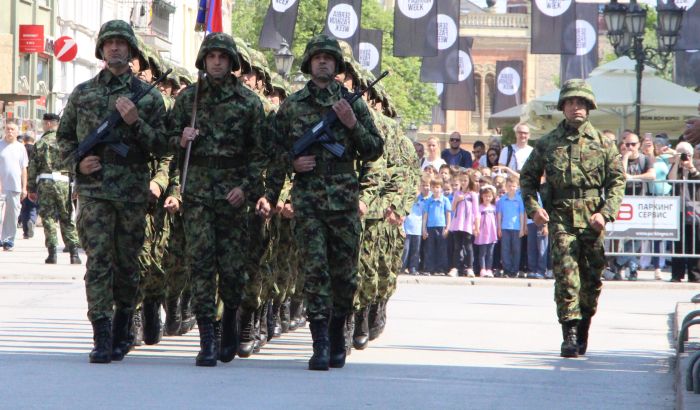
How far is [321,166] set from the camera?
36.0 feet

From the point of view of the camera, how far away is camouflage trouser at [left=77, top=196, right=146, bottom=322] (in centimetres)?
1088

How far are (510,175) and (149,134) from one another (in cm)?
1385

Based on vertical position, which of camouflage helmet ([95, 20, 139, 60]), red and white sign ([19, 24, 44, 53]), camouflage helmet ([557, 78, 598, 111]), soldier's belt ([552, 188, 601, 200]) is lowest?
soldier's belt ([552, 188, 601, 200])

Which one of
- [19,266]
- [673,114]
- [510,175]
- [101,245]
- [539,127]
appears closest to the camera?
[101,245]

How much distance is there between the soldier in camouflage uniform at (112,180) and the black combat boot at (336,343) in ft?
4.39

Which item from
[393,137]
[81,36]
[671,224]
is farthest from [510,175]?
[81,36]

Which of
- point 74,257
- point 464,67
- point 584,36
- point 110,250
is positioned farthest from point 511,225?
point 464,67

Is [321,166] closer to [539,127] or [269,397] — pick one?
[269,397]

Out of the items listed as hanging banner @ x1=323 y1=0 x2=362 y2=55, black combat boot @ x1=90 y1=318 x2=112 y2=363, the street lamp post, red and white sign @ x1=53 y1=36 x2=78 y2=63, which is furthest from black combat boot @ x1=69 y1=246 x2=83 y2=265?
red and white sign @ x1=53 y1=36 x2=78 y2=63

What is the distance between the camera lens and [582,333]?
12672mm

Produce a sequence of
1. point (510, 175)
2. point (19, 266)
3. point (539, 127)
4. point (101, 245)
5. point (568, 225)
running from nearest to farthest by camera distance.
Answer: point (101, 245) → point (568, 225) → point (19, 266) → point (510, 175) → point (539, 127)

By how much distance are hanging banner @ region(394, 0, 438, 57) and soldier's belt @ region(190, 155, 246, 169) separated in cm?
2120

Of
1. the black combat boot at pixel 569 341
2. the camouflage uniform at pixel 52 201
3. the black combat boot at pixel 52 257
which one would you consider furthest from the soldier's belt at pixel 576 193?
the black combat boot at pixel 52 257

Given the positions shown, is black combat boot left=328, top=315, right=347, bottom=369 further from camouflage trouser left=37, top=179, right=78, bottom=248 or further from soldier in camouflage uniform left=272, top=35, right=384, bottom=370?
camouflage trouser left=37, top=179, right=78, bottom=248
